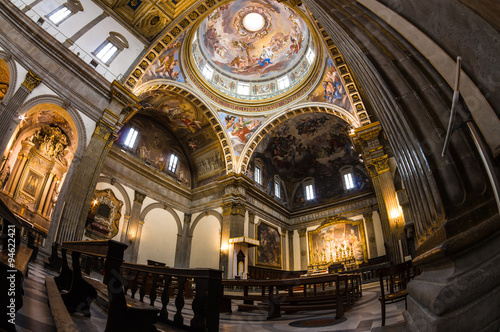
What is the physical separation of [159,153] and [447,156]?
15.1 meters

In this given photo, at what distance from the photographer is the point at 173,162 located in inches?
626

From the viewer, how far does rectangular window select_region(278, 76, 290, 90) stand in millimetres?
15938

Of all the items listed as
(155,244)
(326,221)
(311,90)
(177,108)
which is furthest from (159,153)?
(326,221)

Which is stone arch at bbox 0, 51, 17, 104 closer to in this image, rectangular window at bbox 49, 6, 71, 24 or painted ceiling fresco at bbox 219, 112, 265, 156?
rectangular window at bbox 49, 6, 71, 24

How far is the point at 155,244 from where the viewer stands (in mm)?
13305

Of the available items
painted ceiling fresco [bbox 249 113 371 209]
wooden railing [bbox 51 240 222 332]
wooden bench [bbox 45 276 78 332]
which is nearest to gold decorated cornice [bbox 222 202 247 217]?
painted ceiling fresco [bbox 249 113 371 209]

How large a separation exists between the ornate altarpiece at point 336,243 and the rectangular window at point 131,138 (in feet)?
42.0

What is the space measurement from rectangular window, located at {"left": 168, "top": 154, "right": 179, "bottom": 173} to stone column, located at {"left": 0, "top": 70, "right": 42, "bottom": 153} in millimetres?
8406

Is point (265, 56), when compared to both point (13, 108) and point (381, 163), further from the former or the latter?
point (13, 108)

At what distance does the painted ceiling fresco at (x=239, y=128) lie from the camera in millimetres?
15297

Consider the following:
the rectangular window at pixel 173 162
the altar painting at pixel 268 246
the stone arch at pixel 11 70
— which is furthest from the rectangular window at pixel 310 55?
the stone arch at pixel 11 70

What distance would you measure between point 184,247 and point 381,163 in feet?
38.0

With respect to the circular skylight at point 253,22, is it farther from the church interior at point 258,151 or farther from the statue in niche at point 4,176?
the statue in niche at point 4,176

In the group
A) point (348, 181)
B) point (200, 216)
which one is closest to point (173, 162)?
point (200, 216)
